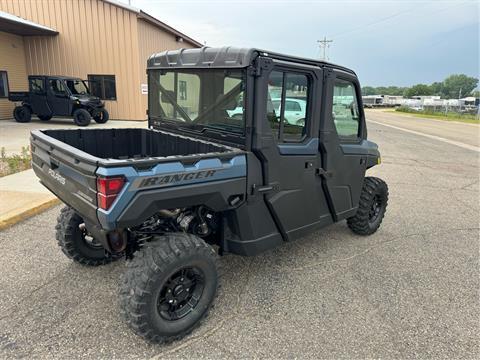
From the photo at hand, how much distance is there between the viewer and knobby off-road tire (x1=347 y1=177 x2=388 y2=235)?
4578 millimetres

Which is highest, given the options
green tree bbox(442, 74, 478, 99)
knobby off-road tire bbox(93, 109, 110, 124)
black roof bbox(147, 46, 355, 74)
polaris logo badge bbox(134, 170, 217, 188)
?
green tree bbox(442, 74, 478, 99)

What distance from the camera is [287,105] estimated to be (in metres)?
3.21

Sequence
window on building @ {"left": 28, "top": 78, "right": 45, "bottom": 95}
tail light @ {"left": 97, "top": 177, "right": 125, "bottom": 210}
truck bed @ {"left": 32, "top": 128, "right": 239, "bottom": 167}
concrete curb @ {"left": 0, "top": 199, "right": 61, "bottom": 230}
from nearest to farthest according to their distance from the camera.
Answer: tail light @ {"left": 97, "top": 177, "right": 125, "bottom": 210} < truck bed @ {"left": 32, "top": 128, "right": 239, "bottom": 167} < concrete curb @ {"left": 0, "top": 199, "right": 61, "bottom": 230} < window on building @ {"left": 28, "top": 78, "right": 45, "bottom": 95}

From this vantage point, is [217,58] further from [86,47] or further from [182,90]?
[86,47]

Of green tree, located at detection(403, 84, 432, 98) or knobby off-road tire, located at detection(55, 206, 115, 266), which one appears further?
green tree, located at detection(403, 84, 432, 98)

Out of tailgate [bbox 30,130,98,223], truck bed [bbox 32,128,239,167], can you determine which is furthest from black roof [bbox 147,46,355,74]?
tailgate [bbox 30,130,98,223]

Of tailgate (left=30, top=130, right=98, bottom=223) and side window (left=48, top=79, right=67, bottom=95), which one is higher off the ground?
side window (left=48, top=79, right=67, bottom=95)

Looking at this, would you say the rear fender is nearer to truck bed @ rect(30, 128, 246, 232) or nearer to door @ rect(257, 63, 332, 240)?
truck bed @ rect(30, 128, 246, 232)

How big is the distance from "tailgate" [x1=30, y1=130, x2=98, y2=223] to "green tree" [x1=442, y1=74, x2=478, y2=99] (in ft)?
537

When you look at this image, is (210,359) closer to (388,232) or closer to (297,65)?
(297,65)

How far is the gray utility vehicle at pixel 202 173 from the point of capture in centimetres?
248

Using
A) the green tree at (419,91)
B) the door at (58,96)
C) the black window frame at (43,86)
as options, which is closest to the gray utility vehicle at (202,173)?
the door at (58,96)

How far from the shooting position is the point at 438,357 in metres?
2.65

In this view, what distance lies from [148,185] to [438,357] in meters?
2.44
